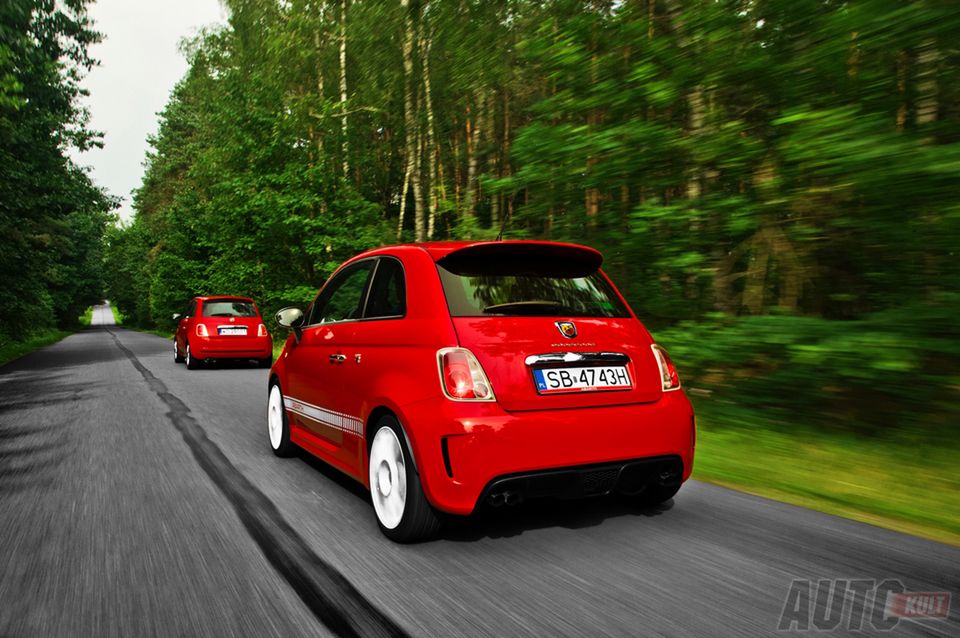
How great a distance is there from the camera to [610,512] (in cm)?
421

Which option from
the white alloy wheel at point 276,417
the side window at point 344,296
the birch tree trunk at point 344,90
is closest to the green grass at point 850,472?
the side window at point 344,296

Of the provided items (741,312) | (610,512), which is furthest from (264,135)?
A: (610,512)

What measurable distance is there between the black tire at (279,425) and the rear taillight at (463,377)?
2.86 meters

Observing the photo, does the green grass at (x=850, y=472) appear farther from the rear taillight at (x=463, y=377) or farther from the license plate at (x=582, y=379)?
the rear taillight at (x=463, y=377)

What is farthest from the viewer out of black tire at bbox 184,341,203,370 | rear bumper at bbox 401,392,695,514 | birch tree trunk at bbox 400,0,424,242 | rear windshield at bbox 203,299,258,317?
birch tree trunk at bbox 400,0,424,242

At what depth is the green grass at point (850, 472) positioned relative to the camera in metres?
4.16

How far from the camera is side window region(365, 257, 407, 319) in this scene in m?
4.11

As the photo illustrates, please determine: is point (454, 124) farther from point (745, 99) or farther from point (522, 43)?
point (745, 99)

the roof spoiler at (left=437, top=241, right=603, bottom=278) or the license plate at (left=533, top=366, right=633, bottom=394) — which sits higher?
the roof spoiler at (left=437, top=241, right=603, bottom=278)

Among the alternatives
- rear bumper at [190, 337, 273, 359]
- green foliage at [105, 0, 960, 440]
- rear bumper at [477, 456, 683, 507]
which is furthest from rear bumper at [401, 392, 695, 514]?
rear bumper at [190, 337, 273, 359]

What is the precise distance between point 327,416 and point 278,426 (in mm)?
1513

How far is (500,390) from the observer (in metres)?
3.46

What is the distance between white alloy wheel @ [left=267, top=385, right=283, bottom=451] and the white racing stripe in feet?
0.68

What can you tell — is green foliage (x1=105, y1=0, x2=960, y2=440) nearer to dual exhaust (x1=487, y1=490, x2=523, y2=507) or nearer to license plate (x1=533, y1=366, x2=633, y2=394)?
license plate (x1=533, y1=366, x2=633, y2=394)
